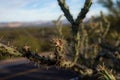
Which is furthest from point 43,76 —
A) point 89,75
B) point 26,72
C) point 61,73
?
point 89,75

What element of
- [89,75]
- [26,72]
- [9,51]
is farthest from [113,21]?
[9,51]

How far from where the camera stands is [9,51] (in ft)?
13.1

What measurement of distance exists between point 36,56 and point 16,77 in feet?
23.9

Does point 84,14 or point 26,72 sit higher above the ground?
point 84,14

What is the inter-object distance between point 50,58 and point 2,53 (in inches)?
21.5

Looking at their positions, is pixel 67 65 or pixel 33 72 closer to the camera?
pixel 67 65

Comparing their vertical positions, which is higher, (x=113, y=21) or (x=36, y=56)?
(x=113, y=21)

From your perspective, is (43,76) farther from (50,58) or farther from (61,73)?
(50,58)

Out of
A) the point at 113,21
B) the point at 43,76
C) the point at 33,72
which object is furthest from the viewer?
the point at 113,21

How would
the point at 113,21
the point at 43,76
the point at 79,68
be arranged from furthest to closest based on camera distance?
the point at 113,21 → the point at 43,76 → the point at 79,68

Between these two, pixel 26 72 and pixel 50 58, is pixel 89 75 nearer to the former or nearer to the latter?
pixel 50 58

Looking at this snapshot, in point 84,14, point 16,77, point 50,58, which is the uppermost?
point 84,14

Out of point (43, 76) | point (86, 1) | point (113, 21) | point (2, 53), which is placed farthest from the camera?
point (113, 21)

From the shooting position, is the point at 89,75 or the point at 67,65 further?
the point at 89,75
